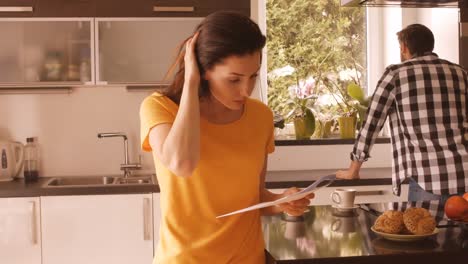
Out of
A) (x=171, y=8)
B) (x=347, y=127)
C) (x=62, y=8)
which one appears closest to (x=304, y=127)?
(x=347, y=127)

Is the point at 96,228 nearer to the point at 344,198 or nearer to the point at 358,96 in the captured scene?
the point at 344,198

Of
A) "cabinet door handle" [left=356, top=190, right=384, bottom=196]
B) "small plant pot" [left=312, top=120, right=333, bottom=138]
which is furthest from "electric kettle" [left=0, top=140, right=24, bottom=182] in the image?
"cabinet door handle" [left=356, top=190, right=384, bottom=196]

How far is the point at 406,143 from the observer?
9.83ft

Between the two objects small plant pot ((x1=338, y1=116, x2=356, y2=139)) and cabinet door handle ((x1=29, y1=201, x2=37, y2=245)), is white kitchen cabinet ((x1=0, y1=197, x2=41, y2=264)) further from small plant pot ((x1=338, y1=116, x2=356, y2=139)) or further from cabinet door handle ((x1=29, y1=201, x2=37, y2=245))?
small plant pot ((x1=338, y1=116, x2=356, y2=139))

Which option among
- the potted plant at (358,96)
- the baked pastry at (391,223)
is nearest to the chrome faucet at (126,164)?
the potted plant at (358,96)

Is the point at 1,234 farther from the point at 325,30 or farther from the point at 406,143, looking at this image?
the point at 325,30

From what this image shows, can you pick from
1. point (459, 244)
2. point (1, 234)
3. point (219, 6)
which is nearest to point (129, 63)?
point (219, 6)

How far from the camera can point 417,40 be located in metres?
3.08

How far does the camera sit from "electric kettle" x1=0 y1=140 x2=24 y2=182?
149 inches

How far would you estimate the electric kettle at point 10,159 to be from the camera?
3793mm

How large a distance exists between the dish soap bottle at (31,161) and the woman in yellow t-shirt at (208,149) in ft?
8.61

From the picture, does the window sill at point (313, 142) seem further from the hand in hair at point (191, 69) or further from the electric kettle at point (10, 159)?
the hand in hair at point (191, 69)

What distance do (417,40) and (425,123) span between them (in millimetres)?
417

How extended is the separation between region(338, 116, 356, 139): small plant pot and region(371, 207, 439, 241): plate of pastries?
7.92 feet
